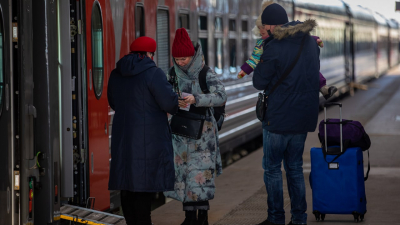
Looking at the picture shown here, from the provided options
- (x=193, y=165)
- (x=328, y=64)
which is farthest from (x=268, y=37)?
(x=328, y=64)

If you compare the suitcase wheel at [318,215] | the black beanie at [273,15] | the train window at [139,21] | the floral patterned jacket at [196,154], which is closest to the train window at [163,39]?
the train window at [139,21]

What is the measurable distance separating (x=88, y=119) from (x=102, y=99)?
41 cm

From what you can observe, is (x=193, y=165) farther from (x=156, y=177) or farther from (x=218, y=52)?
(x=218, y=52)

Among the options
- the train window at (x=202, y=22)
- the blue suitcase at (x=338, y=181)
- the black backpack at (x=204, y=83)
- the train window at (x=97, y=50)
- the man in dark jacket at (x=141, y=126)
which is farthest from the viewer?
the train window at (x=202, y=22)

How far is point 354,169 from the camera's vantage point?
5.84m

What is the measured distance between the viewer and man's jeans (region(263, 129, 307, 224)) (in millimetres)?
5598

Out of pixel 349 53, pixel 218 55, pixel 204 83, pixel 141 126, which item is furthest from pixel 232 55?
pixel 349 53

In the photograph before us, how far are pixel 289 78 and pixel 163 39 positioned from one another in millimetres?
2701

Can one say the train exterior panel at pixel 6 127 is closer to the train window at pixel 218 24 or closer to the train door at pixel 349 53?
the train window at pixel 218 24

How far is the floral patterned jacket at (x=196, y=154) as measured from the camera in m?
5.47

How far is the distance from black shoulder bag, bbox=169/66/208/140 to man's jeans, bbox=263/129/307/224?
548 millimetres

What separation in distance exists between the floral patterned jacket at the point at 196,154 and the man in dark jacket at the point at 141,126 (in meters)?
0.34

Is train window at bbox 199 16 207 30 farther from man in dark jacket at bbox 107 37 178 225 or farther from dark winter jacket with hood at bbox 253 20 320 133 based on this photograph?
man in dark jacket at bbox 107 37 178 225

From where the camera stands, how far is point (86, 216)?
545 centimetres
